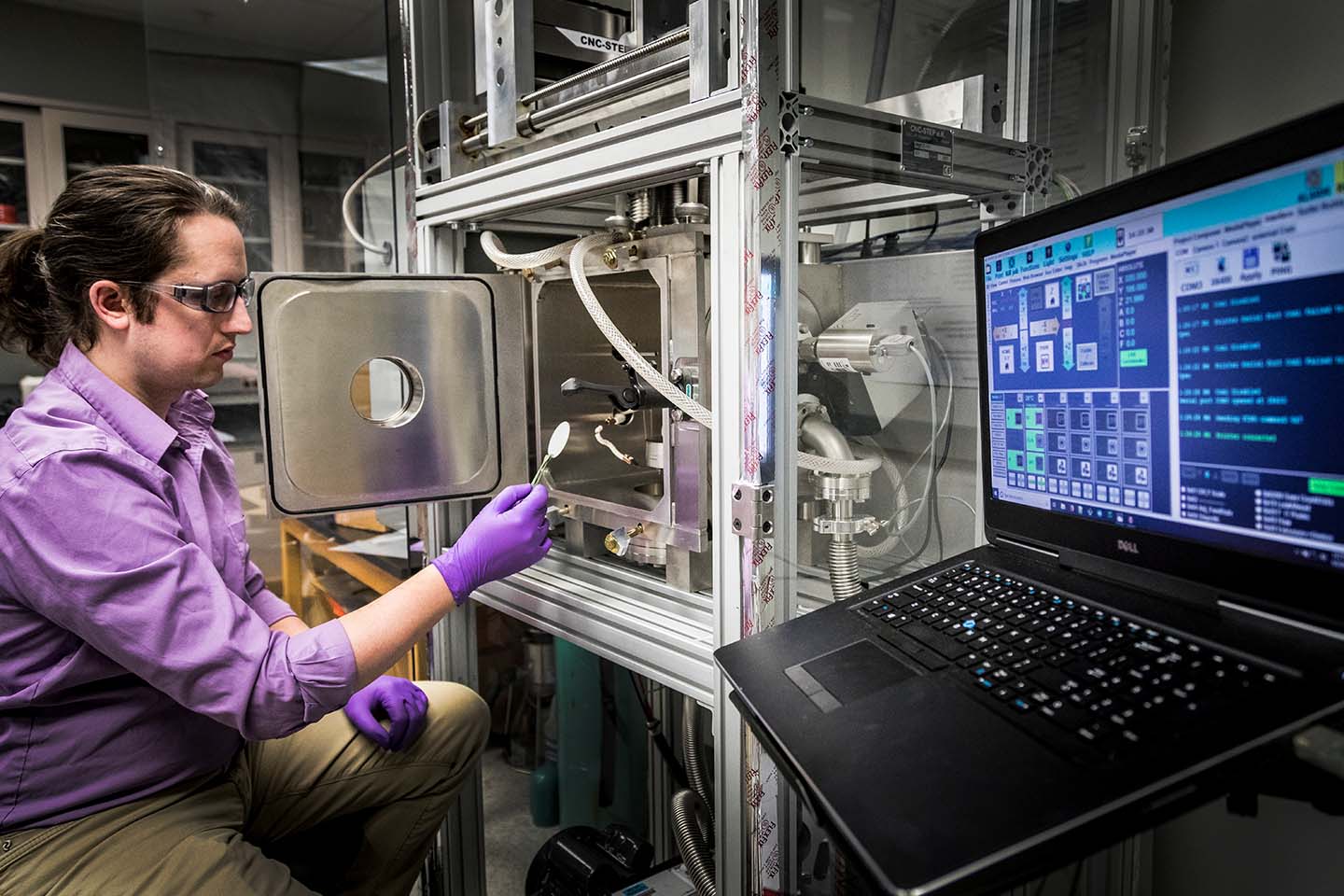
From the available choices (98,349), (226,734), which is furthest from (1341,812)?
(98,349)

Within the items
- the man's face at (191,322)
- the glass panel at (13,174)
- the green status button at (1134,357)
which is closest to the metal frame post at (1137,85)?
the green status button at (1134,357)

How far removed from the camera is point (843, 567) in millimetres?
943

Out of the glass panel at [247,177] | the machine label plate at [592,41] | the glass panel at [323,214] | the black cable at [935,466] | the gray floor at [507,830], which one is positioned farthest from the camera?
the glass panel at [323,214]

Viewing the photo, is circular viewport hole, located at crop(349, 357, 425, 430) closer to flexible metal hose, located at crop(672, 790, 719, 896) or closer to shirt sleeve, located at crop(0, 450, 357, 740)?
shirt sleeve, located at crop(0, 450, 357, 740)

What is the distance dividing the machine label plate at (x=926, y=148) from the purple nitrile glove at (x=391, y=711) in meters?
1.07

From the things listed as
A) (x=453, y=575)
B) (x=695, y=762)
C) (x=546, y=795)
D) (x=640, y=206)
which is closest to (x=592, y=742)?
(x=546, y=795)

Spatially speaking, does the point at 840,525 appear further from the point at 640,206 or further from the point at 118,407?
the point at 118,407

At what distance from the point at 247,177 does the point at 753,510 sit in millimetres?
3072

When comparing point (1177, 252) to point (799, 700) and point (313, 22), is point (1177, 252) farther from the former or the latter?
point (313, 22)

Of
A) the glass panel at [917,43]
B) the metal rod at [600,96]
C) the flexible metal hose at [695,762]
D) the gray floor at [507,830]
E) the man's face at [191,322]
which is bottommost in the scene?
the gray floor at [507,830]

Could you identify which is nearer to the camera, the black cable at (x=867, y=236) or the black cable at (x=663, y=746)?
the black cable at (x=867, y=236)

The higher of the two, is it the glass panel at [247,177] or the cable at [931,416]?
the glass panel at [247,177]

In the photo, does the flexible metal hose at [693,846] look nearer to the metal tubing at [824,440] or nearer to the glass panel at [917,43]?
the metal tubing at [824,440]

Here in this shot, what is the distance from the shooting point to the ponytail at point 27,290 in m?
1.18
